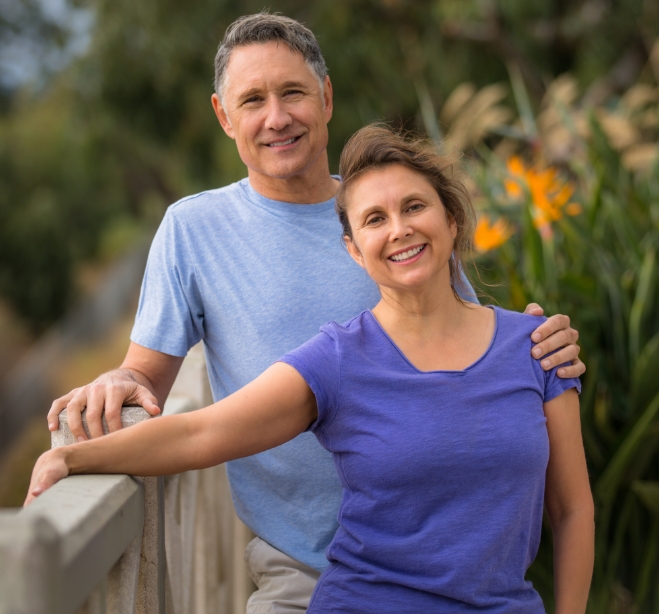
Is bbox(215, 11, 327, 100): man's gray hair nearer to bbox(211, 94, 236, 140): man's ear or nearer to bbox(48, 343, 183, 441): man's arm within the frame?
bbox(211, 94, 236, 140): man's ear

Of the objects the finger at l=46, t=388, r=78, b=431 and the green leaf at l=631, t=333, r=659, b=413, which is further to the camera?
the green leaf at l=631, t=333, r=659, b=413

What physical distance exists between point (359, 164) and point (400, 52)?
21.3 ft

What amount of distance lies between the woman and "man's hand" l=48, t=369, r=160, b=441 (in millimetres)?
106

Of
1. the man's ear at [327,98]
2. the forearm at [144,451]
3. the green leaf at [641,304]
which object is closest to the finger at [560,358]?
the forearm at [144,451]

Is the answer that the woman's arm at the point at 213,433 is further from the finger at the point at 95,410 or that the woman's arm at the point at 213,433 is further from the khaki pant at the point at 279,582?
the khaki pant at the point at 279,582

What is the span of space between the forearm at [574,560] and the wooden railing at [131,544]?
2.56ft

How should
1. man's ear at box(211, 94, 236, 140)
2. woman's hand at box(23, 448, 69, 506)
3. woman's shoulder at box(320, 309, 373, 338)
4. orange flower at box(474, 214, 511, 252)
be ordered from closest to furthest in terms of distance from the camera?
woman's hand at box(23, 448, 69, 506)
woman's shoulder at box(320, 309, 373, 338)
man's ear at box(211, 94, 236, 140)
orange flower at box(474, 214, 511, 252)

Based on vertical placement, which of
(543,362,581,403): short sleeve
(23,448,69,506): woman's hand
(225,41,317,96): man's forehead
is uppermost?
(225,41,317,96): man's forehead

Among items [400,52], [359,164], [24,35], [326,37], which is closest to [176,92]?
[326,37]

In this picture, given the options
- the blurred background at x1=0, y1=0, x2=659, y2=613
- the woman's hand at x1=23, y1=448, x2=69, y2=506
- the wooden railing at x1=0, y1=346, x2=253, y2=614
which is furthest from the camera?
the blurred background at x1=0, y1=0, x2=659, y2=613

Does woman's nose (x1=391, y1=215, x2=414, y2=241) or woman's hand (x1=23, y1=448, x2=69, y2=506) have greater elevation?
woman's nose (x1=391, y1=215, x2=414, y2=241)

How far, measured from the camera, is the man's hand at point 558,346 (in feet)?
5.23

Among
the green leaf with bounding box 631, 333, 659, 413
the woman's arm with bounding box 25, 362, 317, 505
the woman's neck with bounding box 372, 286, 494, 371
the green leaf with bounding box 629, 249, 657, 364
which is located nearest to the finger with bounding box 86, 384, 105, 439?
the woman's arm with bounding box 25, 362, 317, 505

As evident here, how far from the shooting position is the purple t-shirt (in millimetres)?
1464
